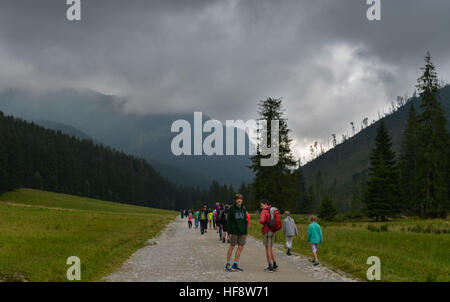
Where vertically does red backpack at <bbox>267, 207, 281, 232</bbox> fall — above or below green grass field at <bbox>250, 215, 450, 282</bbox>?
above

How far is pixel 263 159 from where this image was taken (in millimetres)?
45156

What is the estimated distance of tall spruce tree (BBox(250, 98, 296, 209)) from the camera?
44469 mm

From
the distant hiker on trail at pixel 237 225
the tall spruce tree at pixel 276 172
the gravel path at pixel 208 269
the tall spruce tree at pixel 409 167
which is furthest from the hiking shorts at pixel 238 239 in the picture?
the tall spruce tree at pixel 409 167

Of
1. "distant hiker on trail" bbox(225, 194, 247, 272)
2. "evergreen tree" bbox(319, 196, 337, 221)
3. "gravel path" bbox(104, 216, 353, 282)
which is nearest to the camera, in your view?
"gravel path" bbox(104, 216, 353, 282)

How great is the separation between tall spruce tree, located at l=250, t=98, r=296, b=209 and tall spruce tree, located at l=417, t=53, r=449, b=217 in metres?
15.7

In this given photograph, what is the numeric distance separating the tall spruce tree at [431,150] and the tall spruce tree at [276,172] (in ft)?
51.5

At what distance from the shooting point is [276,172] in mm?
45250

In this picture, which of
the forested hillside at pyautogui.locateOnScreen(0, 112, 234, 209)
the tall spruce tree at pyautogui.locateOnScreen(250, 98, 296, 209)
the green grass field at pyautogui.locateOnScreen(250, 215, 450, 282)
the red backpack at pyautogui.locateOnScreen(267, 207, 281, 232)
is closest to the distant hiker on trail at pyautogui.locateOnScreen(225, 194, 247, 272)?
the red backpack at pyautogui.locateOnScreen(267, 207, 281, 232)

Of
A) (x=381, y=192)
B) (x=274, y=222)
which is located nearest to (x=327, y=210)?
(x=381, y=192)

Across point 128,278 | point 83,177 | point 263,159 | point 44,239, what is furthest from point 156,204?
point 128,278

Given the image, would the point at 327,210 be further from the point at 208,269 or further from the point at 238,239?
the point at 208,269

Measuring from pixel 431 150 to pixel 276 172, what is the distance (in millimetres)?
18941

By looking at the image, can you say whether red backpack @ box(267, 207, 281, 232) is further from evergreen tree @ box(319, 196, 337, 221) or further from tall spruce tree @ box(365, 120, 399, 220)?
evergreen tree @ box(319, 196, 337, 221)

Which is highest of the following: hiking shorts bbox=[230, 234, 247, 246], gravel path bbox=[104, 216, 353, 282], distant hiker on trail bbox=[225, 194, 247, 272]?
distant hiker on trail bbox=[225, 194, 247, 272]
